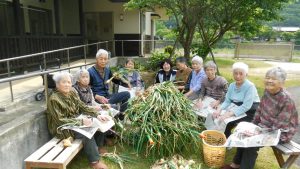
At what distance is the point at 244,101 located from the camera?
373 centimetres

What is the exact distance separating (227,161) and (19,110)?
3407 mm

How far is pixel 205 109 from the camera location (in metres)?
4.24

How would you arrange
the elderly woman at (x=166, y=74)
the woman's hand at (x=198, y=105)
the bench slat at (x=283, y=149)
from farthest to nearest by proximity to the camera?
the elderly woman at (x=166, y=74) → the woman's hand at (x=198, y=105) → the bench slat at (x=283, y=149)

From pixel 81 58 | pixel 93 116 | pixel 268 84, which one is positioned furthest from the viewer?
pixel 81 58

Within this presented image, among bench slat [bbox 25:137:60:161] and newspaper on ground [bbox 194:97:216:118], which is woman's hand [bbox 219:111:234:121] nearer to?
newspaper on ground [bbox 194:97:216:118]

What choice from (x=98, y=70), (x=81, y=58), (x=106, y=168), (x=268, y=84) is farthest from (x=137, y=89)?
(x=81, y=58)

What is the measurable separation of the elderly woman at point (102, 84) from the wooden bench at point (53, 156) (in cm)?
124

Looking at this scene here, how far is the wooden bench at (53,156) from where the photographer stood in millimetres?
2793

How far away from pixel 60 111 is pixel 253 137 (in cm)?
235

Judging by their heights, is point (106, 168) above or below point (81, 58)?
below

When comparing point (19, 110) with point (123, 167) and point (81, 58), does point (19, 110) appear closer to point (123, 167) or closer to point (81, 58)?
point (123, 167)

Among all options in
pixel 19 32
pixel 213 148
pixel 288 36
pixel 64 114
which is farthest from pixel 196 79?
pixel 288 36

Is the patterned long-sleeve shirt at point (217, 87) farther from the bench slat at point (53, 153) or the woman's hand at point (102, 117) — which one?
the bench slat at point (53, 153)

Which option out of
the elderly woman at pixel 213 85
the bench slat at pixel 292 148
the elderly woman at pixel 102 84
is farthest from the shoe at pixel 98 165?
the bench slat at pixel 292 148
